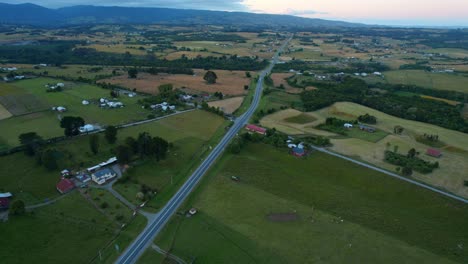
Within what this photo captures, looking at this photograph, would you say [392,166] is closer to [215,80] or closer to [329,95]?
[329,95]

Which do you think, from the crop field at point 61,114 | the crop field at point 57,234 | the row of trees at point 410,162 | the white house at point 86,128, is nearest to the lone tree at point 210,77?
the crop field at point 61,114

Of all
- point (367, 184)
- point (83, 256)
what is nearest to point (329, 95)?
point (367, 184)

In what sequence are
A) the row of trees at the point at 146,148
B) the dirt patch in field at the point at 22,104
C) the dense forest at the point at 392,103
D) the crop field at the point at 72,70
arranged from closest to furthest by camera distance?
the row of trees at the point at 146,148, the dirt patch in field at the point at 22,104, the dense forest at the point at 392,103, the crop field at the point at 72,70

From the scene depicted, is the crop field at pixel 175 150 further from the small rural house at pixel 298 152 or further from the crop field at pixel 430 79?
the crop field at pixel 430 79

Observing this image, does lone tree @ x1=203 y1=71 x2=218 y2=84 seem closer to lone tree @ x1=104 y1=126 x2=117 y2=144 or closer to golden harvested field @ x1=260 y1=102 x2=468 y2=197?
golden harvested field @ x1=260 y1=102 x2=468 y2=197

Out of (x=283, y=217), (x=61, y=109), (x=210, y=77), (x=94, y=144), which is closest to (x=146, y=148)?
(x=94, y=144)

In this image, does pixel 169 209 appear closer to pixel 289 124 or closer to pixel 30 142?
pixel 30 142

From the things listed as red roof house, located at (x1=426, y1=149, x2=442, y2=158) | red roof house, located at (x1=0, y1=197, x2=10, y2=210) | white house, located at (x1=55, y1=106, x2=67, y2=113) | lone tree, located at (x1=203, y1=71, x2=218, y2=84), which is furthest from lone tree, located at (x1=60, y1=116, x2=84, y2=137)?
red roof house, located at (x1=426, y1=149, x2=442, y2=158)

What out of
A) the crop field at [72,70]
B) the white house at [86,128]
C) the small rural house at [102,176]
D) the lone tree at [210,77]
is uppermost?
the lone tree at [210,77]
